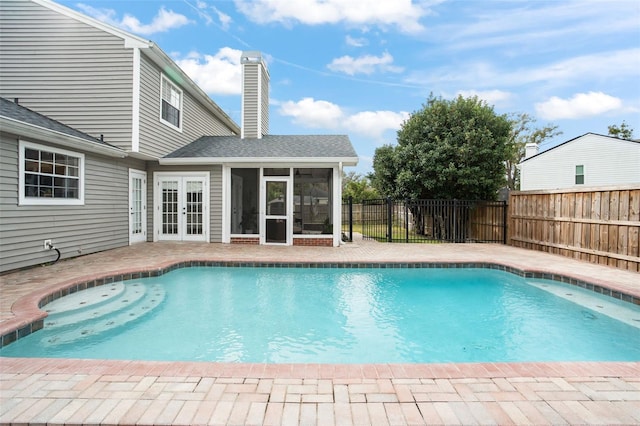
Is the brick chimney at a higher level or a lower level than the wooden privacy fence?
higher

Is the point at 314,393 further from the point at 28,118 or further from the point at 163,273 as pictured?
the point at 28,118

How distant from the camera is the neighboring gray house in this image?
7.16 meters

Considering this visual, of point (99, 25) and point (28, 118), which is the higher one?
point (99, 25)

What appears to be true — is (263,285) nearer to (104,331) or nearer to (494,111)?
(104,331)

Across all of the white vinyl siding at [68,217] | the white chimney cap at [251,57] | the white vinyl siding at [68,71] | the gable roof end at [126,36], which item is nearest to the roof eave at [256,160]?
the white vinyl siding at [68,217]

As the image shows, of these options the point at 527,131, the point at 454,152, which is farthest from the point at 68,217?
the point at 527,131

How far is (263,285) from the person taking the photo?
6.75 metres

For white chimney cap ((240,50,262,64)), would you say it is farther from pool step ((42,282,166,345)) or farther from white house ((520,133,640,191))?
white house ((520,133,640,191))

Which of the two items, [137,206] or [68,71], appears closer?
[68,71]

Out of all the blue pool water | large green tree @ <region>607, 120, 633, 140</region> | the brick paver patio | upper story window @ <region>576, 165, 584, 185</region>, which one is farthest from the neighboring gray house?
large green tree @ <region>607, 120, 633, 140</region>

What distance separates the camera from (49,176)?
7434 millimetres

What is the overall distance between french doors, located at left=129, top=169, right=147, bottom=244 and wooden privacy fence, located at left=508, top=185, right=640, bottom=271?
37.7ft

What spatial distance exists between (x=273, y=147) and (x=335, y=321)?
7.71 m

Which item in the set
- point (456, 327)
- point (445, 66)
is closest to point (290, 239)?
point (456, 327)
